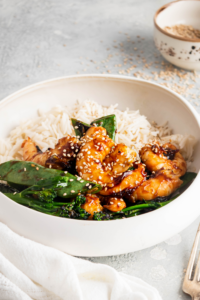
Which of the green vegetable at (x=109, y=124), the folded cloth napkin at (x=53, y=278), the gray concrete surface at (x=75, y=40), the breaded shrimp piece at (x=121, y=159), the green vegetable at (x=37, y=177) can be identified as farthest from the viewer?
the gray concrete surface at (x=75, y=40)

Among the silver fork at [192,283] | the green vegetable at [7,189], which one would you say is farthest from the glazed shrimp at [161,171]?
the green vegetable at [7,189]

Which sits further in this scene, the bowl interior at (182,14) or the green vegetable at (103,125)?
the bowl interior at (182,14)

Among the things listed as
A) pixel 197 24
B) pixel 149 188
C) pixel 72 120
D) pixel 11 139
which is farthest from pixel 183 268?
pixel 197 24

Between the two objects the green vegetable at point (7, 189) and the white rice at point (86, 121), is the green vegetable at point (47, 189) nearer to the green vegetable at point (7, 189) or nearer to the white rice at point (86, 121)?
the green vegetable at point (7, 189)

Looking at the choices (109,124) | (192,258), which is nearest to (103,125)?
(109,124)

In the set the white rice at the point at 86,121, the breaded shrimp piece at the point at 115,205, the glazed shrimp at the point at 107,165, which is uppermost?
the glazed shrimp at the point at 107,165

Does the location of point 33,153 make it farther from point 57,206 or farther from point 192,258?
point 192,258

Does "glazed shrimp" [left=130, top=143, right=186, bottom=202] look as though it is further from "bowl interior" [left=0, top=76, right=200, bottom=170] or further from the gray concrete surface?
the gray concrete surface

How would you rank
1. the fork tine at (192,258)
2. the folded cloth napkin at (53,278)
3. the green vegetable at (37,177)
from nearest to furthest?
1. the folded cloth napkin at (53,278)
2. the fork tine at (192,258)
3. the green vegetable at (37,177)
